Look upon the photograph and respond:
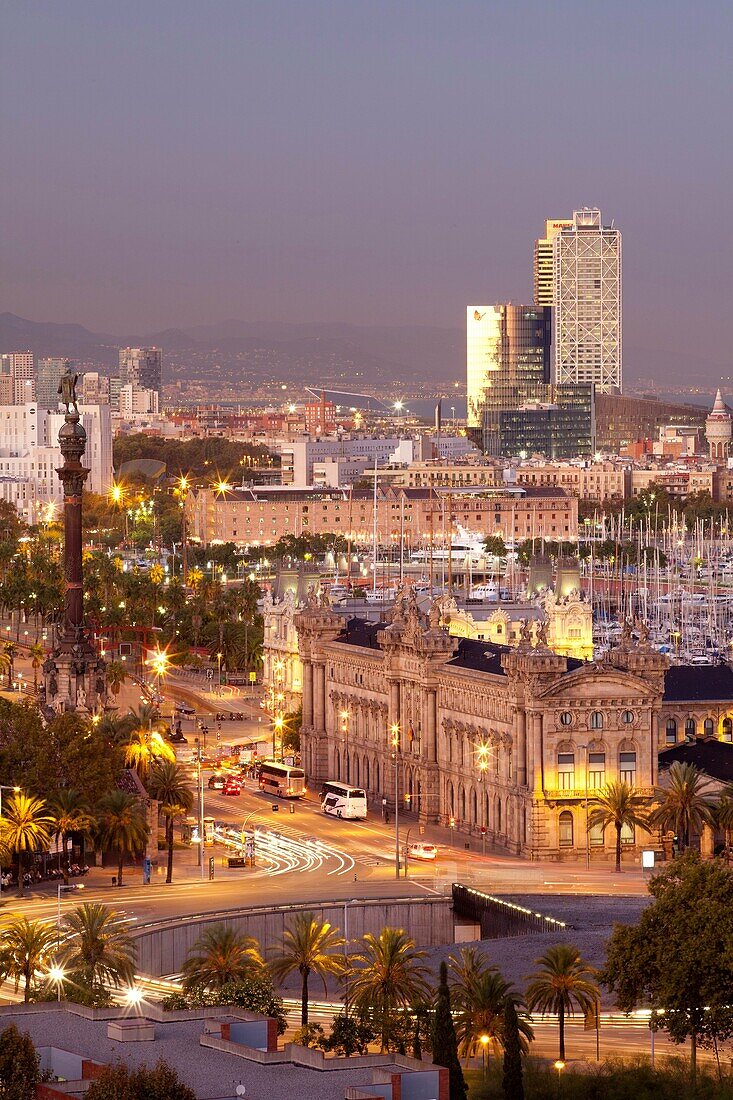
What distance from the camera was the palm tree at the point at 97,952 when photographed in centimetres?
7738

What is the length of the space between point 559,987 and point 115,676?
7615 centimetres

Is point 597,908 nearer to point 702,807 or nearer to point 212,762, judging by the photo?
point 702,807

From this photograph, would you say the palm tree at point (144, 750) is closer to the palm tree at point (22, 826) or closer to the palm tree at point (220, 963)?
the palm tree at point (22, 826)

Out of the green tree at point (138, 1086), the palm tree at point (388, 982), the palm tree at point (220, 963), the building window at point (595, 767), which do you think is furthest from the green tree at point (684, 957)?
the building window at point (595, 767)

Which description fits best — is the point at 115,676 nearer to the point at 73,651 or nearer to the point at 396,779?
the point at 73,651

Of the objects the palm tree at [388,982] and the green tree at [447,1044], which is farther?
the palm tree at [388,982]

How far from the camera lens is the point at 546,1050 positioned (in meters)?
76.0

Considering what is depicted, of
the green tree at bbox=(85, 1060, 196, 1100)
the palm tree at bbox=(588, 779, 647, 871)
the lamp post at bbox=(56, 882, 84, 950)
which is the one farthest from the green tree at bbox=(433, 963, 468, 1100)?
the palm tree at bbox=(588, 779, 647, 871)

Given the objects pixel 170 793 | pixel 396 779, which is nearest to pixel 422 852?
pixel 396 779

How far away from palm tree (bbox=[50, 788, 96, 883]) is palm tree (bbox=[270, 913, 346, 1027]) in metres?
20.0

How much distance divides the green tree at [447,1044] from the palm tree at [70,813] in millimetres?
33503

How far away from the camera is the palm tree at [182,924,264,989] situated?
254ft

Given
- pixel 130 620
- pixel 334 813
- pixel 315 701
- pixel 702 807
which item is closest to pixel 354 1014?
pixel 702 807

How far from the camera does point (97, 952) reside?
257 feet
